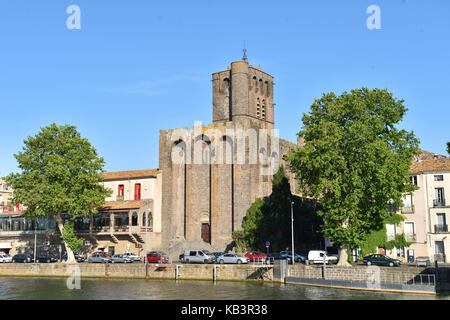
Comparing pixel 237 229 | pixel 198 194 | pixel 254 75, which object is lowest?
pixel 237 229

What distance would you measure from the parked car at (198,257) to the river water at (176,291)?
722 cm

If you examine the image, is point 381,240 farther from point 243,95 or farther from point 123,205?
point 123,205

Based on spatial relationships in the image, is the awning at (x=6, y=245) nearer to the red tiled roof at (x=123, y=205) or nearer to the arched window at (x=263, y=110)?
the red tiled roof at (x=123, y=205)

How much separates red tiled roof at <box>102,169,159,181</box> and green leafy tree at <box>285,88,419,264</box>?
2990 cm

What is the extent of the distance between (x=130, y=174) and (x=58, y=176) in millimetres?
15699

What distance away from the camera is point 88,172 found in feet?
222

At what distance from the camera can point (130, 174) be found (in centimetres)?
7888

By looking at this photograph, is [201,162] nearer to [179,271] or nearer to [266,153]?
[266,153]

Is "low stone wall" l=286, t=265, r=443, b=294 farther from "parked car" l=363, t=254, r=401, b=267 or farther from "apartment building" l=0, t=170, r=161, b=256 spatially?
"apartment building" l=0, t=170, r=161, b=256

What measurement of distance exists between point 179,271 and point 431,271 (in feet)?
84.3

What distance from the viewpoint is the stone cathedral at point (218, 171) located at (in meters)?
73.9

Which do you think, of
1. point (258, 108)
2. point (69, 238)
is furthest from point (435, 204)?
point (69, 238)

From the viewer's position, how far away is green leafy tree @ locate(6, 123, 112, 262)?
211 ft
